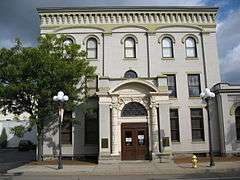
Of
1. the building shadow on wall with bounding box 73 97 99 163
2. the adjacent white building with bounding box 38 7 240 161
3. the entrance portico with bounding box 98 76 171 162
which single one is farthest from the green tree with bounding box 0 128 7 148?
the entrance portico with bounding box 98 76 171 162

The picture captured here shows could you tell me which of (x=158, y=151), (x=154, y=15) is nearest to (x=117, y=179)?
(x=158, y=151)

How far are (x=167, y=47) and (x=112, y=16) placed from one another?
5778mm

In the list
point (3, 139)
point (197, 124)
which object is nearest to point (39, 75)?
point (197, 124)

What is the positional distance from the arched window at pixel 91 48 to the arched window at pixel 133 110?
6.61 metres

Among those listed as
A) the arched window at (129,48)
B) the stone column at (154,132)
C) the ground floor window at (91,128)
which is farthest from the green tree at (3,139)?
the stone column at (154,132)

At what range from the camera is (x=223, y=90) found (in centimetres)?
3005

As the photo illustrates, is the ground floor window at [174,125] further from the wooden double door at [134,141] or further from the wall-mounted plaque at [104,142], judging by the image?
the wall-mounted plaque at [104,142]

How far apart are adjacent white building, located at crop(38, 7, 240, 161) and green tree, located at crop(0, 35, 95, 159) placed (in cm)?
296

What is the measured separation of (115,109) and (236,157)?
10.4 m

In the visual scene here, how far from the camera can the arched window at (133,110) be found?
28062 millimetres

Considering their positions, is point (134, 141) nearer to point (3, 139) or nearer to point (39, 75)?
point (39, 75)

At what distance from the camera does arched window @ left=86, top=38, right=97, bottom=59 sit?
3231cm

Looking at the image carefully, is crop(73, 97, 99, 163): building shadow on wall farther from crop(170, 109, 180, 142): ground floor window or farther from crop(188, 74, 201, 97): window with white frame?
crop(188, 74, 201, 97): window with white frame

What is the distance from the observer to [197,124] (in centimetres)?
3141
